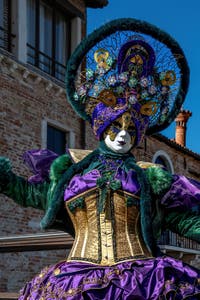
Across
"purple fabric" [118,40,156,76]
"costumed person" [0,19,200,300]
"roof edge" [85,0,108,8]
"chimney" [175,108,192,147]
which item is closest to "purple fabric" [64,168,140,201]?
"costumed person" [0,19,200,300]

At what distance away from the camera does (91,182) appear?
3764 mm

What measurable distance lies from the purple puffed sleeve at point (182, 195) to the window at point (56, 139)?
423 inches

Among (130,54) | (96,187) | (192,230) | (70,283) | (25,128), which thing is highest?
(25,128)

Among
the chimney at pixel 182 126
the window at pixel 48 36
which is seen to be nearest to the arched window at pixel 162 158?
the chimney at pixel 182 126

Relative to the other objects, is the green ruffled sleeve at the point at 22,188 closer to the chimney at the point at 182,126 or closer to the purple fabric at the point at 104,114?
the purple fabric at the point at 104,114

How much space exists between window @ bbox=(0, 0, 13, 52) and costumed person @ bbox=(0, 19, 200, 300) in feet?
32.7

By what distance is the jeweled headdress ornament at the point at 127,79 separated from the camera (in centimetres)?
392

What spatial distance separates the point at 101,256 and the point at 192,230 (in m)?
0.52

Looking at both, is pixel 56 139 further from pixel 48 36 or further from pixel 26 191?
pixel 26 191

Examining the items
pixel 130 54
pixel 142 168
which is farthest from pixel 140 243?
pixel 130 54

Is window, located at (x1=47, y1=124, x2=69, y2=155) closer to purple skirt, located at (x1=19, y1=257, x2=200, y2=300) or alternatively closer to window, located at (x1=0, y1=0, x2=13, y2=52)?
window, located at (x1=0, y1=0, x2=13, y2=52)

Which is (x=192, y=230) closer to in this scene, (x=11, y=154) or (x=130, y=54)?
(x=130, y=54)

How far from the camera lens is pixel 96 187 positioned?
3746 mm

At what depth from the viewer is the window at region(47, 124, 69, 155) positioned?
Answer: 14.6 metres
